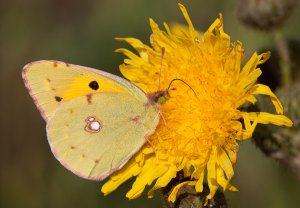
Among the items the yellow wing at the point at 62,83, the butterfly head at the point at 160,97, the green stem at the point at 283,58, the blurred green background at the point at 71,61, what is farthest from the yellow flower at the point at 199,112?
the blurred green background at the point at 71,61

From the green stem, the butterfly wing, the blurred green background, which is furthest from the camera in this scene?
the blurred green background

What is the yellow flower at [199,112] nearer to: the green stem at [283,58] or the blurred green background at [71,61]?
the green stem at [283,58]

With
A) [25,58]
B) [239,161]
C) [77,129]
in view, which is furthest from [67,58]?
[77,129]

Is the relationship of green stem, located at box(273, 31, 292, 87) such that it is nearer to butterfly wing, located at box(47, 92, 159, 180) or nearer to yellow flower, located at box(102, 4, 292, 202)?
yellow flower, located at box(102, 4, 292, 202)

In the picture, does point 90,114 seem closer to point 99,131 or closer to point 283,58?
point 99,131

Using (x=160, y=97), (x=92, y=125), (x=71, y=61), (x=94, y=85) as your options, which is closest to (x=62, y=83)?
(x=94, y=85)

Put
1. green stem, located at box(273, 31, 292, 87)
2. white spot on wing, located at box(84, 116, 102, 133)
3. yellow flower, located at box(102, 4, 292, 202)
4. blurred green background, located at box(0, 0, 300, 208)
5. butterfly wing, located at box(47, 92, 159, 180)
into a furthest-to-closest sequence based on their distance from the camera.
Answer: blurred green background, located at box(0, 0, 300, 208) → green stem, located at box(273, 31, 292, 87) → white spot on wing, located at box(84, 116, 102, 133) → butterfly wing, located at box(47, 92, 159, 180) → yellow flower, located at box(102, 4, 292, 202)

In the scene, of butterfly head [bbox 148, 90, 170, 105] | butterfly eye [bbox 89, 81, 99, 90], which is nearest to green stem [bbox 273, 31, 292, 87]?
butterfly head [bbox 148, 90, 170, 105]
